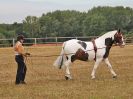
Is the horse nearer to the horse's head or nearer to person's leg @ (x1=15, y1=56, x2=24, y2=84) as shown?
the horse's head

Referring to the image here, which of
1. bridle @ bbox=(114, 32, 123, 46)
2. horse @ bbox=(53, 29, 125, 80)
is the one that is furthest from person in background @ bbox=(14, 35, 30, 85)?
bridle @ bbox=(114, 32, 123, 46)

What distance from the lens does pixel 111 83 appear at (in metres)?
14.9

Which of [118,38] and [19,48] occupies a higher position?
[118,38]

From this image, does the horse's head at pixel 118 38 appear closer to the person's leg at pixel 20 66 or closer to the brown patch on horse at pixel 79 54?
the brown patch on horse at pixel 79 54

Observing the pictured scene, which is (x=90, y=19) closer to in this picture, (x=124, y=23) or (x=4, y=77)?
(x=124, y=23)

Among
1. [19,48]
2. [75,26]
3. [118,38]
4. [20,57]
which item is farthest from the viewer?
[75,26]

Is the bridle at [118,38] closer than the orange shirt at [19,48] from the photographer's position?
No

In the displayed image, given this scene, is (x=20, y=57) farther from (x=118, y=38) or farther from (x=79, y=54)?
(x=118, y=38)

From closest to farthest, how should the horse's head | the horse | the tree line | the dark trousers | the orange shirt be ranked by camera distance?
the orange shirt, the dark trousers, the horse, the horse's head, the tree line

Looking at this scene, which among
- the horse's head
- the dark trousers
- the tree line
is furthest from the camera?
the tree line

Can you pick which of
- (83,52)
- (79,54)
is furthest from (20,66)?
(83,52)

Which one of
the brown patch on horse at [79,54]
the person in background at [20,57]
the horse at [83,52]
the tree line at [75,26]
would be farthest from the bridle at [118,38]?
the tree line at [75,26]

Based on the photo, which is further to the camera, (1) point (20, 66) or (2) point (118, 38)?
(2) point (118, 38)

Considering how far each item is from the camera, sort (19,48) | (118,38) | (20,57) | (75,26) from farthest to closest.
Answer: (75,26)
(118,38)
(20,57)
(19,48)
